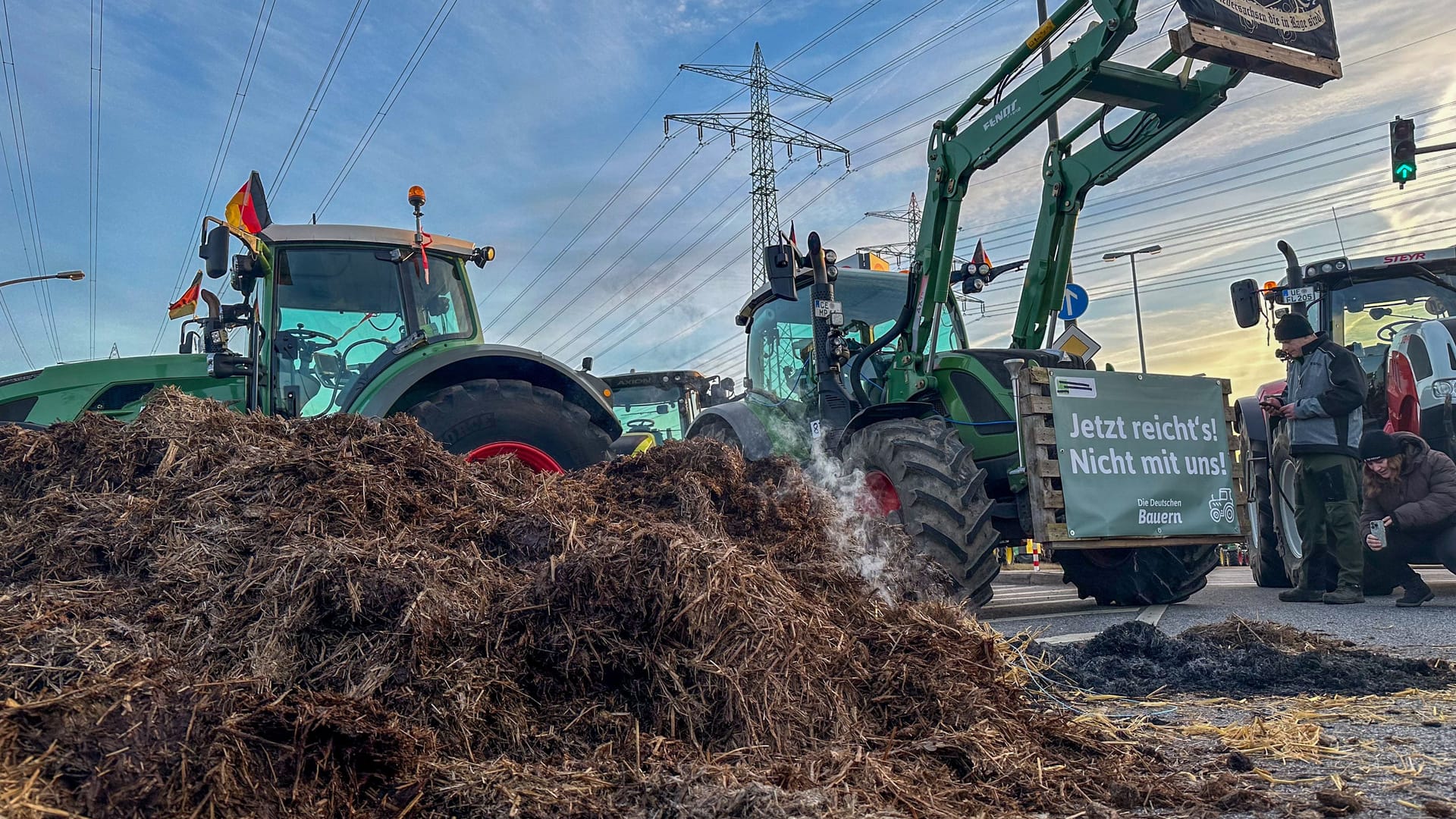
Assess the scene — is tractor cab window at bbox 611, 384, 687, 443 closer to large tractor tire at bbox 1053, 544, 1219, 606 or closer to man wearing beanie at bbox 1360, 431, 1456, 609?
large tractor tire at bbox 1053, 544, 1219, 606

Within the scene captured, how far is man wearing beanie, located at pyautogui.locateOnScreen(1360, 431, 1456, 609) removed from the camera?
25.3ft

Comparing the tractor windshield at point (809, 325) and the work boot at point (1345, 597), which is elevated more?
the tractor windshield at point (809, 325)

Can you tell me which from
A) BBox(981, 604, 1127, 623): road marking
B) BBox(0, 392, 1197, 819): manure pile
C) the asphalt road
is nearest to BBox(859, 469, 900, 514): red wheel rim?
the asphalt road

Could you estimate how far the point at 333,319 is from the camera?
6.83m

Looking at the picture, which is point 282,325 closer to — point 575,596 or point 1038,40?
point 575,596

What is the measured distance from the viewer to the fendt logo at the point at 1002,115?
757 centimetres

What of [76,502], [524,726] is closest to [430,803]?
[524,726]

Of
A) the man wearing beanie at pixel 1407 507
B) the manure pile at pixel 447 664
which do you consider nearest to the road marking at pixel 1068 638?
the manure pile at pixel 447 664

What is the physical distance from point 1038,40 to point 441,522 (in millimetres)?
5730

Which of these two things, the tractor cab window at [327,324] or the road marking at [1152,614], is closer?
the tractor cab window at [327,324]

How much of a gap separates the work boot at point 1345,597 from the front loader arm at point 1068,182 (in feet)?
9.61

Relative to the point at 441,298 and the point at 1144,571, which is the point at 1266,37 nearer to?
the point at 1144,571

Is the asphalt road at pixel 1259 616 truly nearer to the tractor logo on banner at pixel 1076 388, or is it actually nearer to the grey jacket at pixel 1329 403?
the grey jacket at pixel 1329 403

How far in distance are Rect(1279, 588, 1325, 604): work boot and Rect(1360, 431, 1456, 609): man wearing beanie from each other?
0.54 m
